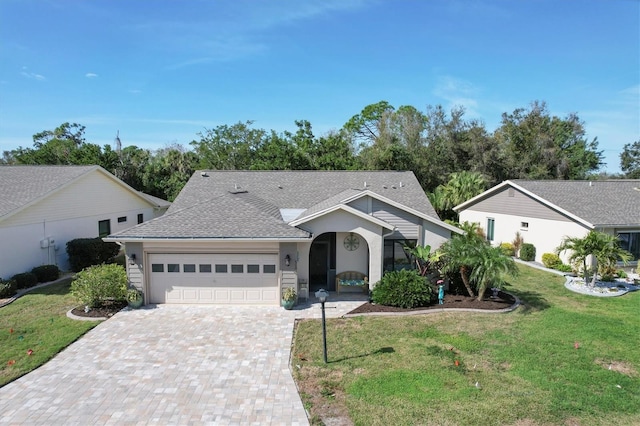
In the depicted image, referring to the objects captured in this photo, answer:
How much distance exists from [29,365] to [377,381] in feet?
28.0

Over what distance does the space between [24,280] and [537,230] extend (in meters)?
26.4

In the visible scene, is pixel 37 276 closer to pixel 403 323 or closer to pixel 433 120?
pixel 403 323

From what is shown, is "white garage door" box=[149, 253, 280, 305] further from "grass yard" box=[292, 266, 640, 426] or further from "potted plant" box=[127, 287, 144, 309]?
"grass yard" box=[292, 266, 640, 426]

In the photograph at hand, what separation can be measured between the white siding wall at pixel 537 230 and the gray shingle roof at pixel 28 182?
84.8ft

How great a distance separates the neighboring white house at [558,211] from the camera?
1958cm

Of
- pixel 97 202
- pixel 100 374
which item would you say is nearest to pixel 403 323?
pixel 100 374

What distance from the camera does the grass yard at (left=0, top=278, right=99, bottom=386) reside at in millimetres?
9711

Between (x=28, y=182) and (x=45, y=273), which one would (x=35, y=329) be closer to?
(x=45, y=273)

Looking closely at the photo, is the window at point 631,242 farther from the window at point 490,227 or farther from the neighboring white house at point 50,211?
the neighboring white house at point 50,211

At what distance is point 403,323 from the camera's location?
41.2ft

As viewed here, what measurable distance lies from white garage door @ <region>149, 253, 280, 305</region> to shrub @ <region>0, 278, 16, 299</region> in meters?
6.65

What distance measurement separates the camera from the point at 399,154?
3588 centimetres

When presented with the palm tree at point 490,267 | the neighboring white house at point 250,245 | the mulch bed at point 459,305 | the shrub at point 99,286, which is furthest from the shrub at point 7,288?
the palm tree at point 490,267

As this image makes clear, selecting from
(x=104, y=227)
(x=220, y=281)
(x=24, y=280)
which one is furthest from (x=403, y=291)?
(x=104, y=227)
